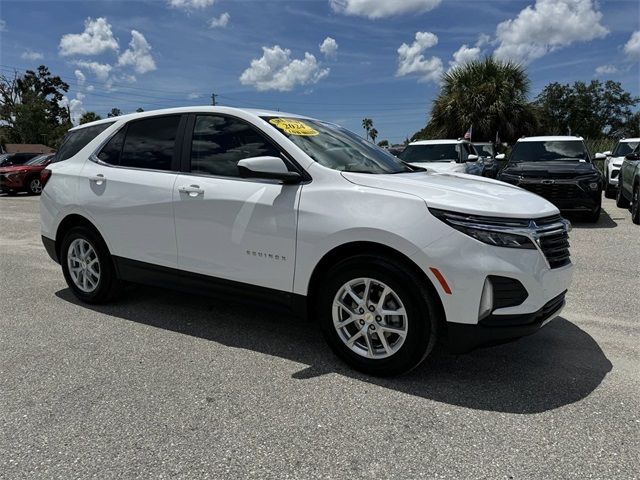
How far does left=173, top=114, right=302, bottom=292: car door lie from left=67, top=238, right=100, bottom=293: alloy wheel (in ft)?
3.98

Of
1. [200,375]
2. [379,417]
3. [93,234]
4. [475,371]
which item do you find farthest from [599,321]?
[93,234]

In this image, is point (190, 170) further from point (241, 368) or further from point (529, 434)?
point (529, 434)

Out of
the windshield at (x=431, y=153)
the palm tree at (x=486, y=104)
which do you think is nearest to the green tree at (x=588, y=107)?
the palm tree at (x=486, y=104)

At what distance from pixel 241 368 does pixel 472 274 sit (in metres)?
1.69

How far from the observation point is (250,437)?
2.74m

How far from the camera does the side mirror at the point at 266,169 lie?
3.46m

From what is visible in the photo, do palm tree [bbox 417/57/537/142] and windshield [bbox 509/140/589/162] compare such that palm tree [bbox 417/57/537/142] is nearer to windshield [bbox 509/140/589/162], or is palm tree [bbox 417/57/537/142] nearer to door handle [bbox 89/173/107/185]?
windshield [bbox 509/140/589/162]

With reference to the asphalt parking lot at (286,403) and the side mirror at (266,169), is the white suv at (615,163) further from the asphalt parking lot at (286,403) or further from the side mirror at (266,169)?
the side mirror at (266,169)

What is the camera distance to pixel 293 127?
4.01 metres

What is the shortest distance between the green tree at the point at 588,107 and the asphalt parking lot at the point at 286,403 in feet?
187

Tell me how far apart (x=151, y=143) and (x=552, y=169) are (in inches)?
307

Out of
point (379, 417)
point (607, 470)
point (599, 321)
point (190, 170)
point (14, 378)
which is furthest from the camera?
point (599, 321)

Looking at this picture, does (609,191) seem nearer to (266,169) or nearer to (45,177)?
(266,169)

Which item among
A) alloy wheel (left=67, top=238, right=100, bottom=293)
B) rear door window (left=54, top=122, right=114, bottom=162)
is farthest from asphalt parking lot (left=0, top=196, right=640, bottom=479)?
rear door window (left=54, top=122, right=114, bottom=162)
